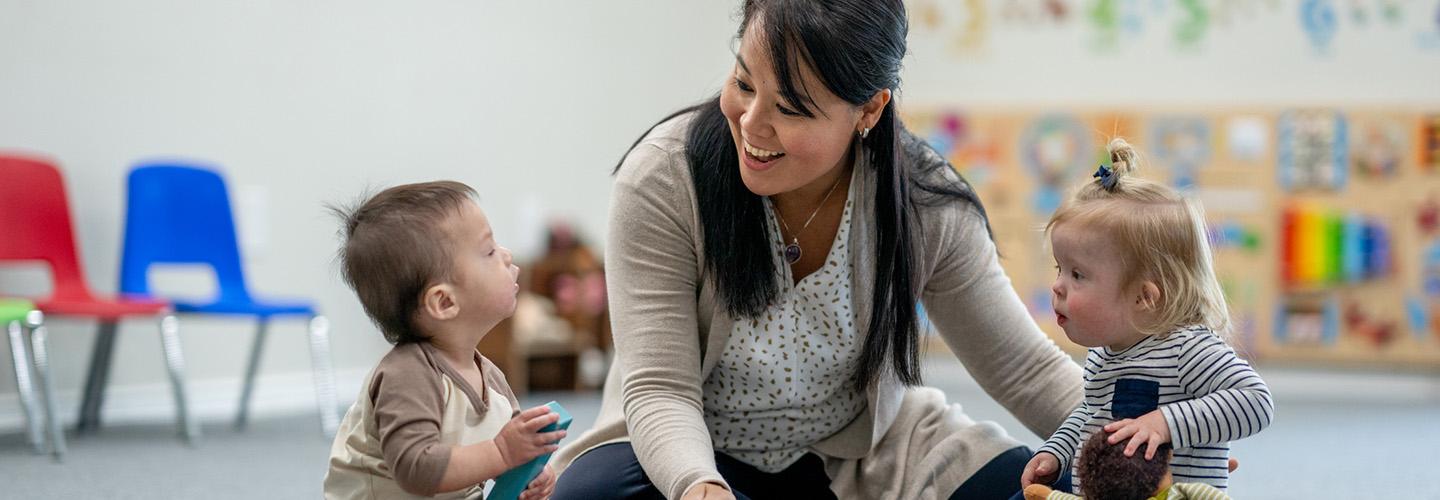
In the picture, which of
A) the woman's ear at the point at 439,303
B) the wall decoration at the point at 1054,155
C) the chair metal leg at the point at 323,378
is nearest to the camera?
the woman's ear at the point at 439,303

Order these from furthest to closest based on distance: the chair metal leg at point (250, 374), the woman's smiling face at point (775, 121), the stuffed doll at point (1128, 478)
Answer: the chair metal leg at point (250, 374) < the woman's smiling face at point (775, 121) < the stuffed doll at point (1128, 478)

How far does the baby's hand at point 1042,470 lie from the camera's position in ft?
4.71

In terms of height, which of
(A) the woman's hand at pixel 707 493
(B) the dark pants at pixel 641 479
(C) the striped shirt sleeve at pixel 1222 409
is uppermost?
(C) the striped shirt sleeve at pixel 1222 409

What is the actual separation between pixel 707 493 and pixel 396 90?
10.5 ft

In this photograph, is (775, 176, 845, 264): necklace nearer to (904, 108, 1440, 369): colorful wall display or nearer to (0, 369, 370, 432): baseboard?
(0, 369, 370, 432): baseboard

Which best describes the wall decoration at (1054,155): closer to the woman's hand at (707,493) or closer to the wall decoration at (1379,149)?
the wall decoration at (1379,149)

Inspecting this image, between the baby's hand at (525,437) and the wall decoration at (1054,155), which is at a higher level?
the wall decoration at (1054,155)

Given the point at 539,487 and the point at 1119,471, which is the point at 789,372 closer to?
the point at 539,487

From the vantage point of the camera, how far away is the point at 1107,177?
1442 millimetres

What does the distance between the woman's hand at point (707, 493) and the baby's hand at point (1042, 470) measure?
310 millimetres

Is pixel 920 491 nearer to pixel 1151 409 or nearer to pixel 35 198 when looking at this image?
pixel 1151 409

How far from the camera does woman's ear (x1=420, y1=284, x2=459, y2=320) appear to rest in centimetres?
136

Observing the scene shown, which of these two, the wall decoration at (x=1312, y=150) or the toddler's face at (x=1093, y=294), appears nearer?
the toddler's face at (x=1093, y=294)

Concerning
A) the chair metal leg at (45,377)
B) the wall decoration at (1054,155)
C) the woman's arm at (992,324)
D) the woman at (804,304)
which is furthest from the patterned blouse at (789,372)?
the wall decoration at (1054,155)
